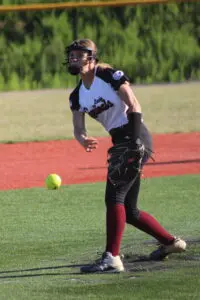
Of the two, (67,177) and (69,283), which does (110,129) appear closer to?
(69,283)

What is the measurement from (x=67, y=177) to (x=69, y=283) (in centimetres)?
697

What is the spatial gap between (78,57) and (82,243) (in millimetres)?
2052

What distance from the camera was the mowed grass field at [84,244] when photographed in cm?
743

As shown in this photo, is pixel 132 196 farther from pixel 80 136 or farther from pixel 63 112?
pixel 63 112

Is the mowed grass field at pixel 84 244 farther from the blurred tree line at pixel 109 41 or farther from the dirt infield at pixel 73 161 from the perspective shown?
the blurred tree line at pixel 109 41

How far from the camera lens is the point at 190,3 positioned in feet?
72.9

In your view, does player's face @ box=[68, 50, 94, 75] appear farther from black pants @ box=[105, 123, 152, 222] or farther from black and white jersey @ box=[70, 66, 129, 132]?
black pants @ box=[105, 123, 152, 222]

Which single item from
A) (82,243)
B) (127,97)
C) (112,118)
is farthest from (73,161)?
(127,97)

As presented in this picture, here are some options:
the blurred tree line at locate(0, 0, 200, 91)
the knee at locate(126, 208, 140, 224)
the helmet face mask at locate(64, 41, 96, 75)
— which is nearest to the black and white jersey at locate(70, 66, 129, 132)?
the helmet face mask at locate(64, 41, 96, 75)

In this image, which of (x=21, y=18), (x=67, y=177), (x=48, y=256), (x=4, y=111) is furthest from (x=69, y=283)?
(x=21, y=18)

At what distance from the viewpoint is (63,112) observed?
797 inches

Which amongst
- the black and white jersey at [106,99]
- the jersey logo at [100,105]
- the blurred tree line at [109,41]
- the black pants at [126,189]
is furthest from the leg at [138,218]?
the blurred tree line at [109,41]

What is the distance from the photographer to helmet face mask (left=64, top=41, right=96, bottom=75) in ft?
27.0

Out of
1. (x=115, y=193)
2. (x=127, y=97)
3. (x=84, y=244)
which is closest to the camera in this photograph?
(x=127, y=97)
